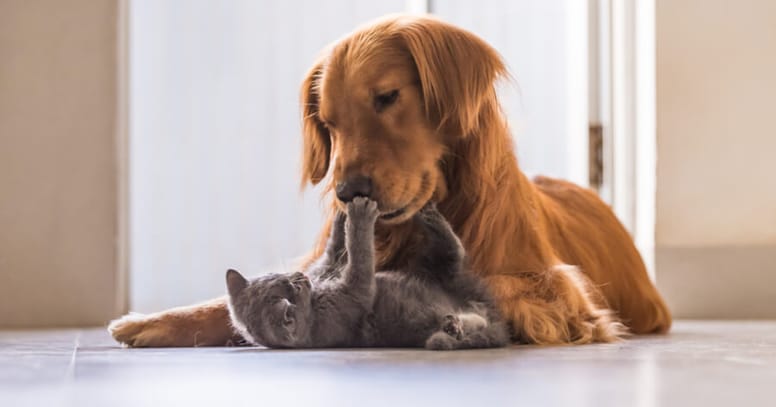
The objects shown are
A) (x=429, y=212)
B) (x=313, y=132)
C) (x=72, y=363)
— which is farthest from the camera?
(x=313, y=132)

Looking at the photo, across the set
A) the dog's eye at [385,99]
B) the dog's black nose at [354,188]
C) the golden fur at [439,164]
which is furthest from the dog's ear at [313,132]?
the dog's black nose at [354,188]

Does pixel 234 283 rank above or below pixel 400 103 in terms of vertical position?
below

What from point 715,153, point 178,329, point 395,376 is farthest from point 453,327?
point 715,153

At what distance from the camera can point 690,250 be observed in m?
2.89

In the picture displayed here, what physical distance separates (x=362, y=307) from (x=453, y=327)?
0.49 feet

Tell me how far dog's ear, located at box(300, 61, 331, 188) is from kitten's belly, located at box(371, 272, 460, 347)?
401 millimetres

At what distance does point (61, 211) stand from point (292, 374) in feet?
5.22

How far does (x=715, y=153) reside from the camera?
290 centimetres

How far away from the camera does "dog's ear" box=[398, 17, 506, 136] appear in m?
1.90

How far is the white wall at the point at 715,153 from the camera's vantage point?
9.47 feet

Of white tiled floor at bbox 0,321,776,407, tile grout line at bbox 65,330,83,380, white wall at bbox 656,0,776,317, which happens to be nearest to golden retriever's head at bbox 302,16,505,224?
white tiled floor at bbox 0,321,776,407

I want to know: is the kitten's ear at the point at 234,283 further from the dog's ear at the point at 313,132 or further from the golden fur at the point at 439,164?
the dog's ear at the point at 313,132

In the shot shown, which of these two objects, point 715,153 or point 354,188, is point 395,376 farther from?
point 715,153

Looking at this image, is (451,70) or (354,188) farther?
(451,70)
